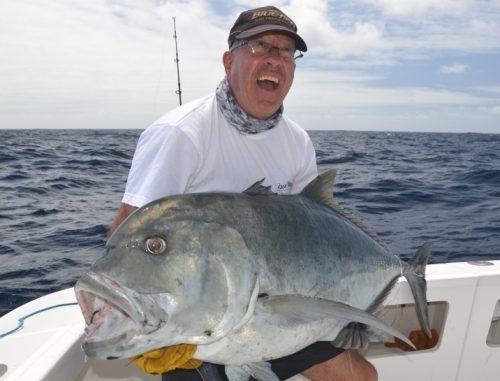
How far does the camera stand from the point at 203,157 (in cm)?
255

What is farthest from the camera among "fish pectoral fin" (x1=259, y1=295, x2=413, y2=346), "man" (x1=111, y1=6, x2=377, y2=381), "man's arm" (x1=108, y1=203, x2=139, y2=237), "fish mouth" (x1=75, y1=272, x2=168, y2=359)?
"man" (x1=111, y1=6, x2=377, y2=381)

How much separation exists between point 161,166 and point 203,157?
0.82 ft

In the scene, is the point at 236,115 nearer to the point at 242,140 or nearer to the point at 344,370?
the point at 242,140

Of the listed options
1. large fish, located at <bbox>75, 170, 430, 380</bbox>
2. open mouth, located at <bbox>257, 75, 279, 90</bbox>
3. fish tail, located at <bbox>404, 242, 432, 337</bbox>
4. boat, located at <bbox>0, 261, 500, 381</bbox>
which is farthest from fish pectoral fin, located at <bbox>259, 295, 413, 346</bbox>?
boat, located at <bbox>0, 261, 500, 381</bbox>

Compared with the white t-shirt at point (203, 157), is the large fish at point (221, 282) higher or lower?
lower

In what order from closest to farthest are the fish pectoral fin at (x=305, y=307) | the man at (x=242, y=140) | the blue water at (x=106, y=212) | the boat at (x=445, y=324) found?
the fish pectoral fin at (x=305, y=307), the man at (x=242, y=140), the boat at (x=445, y=324), the blue water at (x=106, y=212)

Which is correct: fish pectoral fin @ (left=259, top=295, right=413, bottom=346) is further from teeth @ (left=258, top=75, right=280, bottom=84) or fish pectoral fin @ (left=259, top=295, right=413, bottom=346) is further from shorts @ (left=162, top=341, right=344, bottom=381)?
teeth @ (left=258, top=75, right=280, bottom=84)

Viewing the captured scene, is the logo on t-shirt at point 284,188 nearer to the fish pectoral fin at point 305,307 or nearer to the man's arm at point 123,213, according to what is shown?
the man's arm at point 123,213

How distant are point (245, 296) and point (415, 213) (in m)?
9.88

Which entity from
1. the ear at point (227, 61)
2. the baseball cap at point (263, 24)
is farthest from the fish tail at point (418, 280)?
the ear at point (227, 61)

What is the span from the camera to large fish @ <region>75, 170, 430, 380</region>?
5.28 feet

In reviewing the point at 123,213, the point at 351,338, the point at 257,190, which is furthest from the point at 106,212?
the point at 257,190

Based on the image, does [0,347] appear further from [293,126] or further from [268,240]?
[293,126]

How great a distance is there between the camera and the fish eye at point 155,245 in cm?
166
